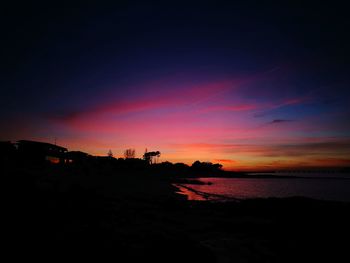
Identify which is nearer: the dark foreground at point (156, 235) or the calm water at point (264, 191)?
the dark foreground at point (156, 235)

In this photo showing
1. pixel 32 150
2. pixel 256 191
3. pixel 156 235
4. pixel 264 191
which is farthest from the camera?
pixel 264 191

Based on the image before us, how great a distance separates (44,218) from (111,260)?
16.8ft

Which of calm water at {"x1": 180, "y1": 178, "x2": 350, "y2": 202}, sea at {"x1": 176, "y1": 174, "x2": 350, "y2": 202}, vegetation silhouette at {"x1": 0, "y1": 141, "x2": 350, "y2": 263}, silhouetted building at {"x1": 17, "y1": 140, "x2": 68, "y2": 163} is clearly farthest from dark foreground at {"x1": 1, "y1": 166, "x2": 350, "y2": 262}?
silhouetted building at {"x1": 17, "y1": 140, "x2": 68, "y2": 163}

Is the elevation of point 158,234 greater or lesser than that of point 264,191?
greater

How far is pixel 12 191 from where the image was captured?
36.0 ft

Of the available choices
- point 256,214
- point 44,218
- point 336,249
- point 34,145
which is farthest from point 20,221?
point 34,145

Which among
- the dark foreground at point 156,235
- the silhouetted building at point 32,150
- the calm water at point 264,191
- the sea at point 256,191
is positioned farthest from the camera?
the calm water at point 264,191

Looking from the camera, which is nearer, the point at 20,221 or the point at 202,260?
the point at 202,260

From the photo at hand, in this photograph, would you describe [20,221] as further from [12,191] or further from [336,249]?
[336,249]

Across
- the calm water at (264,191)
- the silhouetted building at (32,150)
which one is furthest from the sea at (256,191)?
the silhouetted building at (32,150)

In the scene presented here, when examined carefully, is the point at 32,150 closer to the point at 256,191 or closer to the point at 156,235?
the point at 156,235

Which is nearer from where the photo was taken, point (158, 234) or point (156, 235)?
point (156, 235)

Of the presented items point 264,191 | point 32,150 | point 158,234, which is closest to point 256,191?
point 264,191

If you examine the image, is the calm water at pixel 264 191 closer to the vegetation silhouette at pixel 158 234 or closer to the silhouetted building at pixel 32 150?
the vegetation silhouette at pixel 158 234
